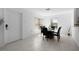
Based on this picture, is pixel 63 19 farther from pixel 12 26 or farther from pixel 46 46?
pixel 12 26

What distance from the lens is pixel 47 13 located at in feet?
12.4

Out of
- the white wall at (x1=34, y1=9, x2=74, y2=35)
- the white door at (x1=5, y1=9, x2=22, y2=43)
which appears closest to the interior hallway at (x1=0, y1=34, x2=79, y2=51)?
the white door at (x1=5, y1=9, x2=22, y2=43)

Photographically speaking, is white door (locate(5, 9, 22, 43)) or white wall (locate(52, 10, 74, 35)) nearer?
white door (locate(5, 9, 22, 43))

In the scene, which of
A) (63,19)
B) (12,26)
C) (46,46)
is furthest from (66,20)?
(12,26)

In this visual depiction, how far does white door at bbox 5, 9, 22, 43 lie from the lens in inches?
149

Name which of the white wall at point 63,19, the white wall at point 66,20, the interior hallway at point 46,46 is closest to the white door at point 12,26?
the interior hallway at point 46,46

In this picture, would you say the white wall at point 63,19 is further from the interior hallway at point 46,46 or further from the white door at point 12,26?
the white door at point 12,26

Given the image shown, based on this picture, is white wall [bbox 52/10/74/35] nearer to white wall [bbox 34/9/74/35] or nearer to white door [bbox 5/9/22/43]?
white wall [bbox 34/9/74/35]

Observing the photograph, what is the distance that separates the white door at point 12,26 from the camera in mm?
3778

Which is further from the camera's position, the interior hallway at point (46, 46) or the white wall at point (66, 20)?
the white wall at point (66, 20)

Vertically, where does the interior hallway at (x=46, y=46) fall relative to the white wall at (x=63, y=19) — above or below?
below

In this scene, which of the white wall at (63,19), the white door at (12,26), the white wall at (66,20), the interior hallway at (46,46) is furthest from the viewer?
the white wall at (66,20)
